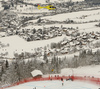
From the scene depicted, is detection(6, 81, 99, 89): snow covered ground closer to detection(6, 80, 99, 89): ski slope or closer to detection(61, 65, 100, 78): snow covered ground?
detection(6, 80, 99, 89): ski slope

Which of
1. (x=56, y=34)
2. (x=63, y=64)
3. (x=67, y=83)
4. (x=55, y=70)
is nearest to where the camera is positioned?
(x=67, y=83)

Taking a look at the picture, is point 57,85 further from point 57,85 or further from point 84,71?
point 84,71

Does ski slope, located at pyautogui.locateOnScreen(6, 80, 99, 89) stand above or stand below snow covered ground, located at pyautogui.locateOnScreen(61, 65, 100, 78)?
above

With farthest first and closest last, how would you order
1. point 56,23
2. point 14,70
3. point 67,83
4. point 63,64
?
point 56,23 → point 63,64 → point 14,70 → point 67,83

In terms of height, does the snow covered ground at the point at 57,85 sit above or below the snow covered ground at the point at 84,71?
above

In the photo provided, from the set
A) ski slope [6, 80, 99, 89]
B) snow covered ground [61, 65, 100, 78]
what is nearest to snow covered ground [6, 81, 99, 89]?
ski slope [6, 80, 99, 89]

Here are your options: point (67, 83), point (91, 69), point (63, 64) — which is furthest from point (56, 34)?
point (67, 83)

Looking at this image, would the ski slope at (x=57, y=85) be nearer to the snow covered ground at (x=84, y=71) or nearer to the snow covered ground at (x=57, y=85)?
the snow covered ground at (x=57, y=85)

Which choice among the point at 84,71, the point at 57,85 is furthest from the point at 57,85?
the point at 84,71

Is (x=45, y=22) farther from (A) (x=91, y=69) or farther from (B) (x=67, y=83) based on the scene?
(B) (x=67, y=83)

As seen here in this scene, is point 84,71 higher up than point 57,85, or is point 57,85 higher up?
point 57,85

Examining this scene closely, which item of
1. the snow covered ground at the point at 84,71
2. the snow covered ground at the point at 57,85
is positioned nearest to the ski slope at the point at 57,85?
the snow covered ground at the point at 57,85
